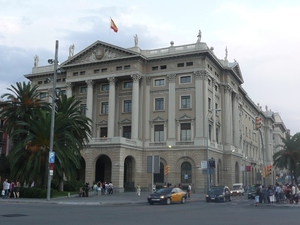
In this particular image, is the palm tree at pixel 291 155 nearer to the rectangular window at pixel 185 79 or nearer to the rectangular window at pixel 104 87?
the rectangular window at pixel 185 79

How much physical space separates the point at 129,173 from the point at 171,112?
11.4m

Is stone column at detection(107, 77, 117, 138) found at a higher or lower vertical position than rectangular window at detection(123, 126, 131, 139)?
higher

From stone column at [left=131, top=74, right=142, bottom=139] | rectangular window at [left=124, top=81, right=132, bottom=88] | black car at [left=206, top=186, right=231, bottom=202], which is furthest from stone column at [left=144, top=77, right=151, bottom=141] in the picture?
black car at [left=206, top=186, right=231, bottom=202]

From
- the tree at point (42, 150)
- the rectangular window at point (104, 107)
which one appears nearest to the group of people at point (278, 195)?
the tree at point (42, 150)

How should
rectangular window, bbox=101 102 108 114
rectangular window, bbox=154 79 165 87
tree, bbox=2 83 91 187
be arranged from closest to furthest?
tree, bbox=2 83 91 187, rectangular window, bbox=154 79 165 87, rectangular window, bbox=101 102 108 114

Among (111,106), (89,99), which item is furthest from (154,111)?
(89,99)

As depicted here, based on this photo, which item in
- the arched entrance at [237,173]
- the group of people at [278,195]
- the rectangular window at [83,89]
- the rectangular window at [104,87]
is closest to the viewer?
the group of people at [278,195]

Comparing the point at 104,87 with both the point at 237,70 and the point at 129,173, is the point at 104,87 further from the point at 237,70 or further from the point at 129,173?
the point at 237,70

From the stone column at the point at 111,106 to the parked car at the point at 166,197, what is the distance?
28.1 m

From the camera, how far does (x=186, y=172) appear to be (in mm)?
59469

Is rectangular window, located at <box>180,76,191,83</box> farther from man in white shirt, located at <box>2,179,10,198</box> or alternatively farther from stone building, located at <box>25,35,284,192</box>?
man in white shirt, located at <box>2,179,10,198</box>

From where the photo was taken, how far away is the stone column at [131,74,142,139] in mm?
61188

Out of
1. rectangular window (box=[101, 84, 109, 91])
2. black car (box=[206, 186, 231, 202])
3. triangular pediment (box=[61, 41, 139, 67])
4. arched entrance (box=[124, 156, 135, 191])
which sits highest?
triangular pediment (box=[61, 41, 139, 67])

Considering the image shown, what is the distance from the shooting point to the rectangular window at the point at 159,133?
6216 centimetres
